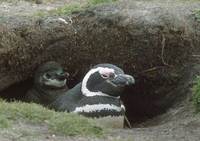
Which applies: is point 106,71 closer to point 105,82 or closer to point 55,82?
point 105,82

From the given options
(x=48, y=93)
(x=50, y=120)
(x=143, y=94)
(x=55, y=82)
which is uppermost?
(x=50, y=120)

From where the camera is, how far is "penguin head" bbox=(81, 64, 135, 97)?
608 cm

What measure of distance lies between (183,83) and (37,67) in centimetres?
142

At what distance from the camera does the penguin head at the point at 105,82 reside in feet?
19.9

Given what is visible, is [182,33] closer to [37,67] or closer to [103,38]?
[103,38]

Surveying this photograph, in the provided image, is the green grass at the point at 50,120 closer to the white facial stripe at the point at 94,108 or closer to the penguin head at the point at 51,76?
the white facial stripe at the point at 94,108

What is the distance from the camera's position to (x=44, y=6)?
307 inches

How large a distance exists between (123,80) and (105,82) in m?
0.18

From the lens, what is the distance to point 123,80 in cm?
604

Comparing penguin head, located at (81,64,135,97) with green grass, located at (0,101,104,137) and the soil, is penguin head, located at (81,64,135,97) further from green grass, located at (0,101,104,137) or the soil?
green grass, located at (0,101,104,137)

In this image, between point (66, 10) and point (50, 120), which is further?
point (66, 10)

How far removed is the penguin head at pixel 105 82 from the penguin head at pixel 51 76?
28.8 inches

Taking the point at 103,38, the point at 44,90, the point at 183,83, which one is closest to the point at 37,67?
the point at 44,90

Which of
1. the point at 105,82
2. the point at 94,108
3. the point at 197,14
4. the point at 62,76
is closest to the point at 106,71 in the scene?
the point at 105,82
